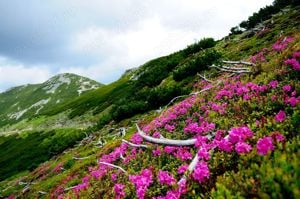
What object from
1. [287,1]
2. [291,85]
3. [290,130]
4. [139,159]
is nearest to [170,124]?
[139,159]

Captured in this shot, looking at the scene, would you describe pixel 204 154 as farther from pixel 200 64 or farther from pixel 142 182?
pixel 200 64

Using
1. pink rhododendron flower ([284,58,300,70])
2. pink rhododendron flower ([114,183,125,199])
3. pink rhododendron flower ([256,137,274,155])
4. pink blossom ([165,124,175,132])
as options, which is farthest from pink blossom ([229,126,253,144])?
pink blossom ([165,124,175,132])

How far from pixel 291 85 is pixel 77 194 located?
328 inches

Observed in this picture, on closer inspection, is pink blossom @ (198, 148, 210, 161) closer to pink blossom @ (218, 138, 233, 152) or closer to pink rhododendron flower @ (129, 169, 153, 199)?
pink blossom @ (218, 138, 233, 152)

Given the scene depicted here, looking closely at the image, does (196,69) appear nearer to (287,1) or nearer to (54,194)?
(54,194)

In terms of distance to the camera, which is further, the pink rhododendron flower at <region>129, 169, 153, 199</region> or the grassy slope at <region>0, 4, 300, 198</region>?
the pink rhododendron flower at <region>129, 169, 153, 199</region>

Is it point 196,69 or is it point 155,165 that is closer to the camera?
point 155,165

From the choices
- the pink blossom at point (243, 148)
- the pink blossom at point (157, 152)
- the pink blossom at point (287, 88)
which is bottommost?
the pink blossom at point (157, 152)

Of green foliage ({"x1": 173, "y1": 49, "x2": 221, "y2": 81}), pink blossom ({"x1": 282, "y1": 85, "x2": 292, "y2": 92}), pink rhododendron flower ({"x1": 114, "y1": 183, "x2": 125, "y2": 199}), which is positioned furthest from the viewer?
green foliage ({"x1": 173, "y1": 49, "x2": 221, "y2": 81})

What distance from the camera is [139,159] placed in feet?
34.4

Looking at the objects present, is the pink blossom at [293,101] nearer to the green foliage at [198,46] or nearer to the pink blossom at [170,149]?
the pink blossom at [170,149]

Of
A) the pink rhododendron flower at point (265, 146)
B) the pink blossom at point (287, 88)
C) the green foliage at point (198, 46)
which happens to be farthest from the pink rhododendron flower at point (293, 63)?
the green foliage at point (198, 46)

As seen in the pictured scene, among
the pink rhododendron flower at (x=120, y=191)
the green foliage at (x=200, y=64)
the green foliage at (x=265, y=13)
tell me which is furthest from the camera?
the green foliage at (x=265, y=13)

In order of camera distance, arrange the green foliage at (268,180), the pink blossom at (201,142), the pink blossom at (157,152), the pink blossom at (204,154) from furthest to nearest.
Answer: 1. the pink blossom at (157,152)
2. the pink blossom at (201,142)
3. the pink blossom at (204,154)
4. the green foliage at (268,180)
